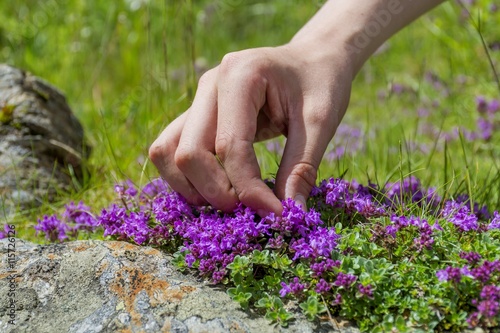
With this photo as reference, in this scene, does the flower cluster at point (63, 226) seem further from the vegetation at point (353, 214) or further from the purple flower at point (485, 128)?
the purple flower at point (485, 128)

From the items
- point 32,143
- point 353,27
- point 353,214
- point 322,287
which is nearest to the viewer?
point 322,287

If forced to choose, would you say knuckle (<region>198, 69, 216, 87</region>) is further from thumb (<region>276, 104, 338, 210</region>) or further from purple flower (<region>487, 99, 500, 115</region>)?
purple flower (<region>487, 99, 500, 115</region>)

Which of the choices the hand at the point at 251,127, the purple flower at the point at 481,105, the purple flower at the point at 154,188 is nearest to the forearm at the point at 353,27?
the hand at the point at 251,127

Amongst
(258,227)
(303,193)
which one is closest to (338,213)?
(303,193)

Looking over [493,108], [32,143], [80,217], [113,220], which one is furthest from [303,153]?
[493,108]

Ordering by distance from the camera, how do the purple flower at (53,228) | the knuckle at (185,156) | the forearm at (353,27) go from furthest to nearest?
the purple flower at (53,228) → the forearm at (353,27) → the knuckle at (185,156)

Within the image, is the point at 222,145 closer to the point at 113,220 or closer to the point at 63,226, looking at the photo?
the point at 113,220

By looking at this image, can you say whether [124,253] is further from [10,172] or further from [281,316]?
[10,172]

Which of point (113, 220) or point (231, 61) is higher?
point (231, 61)
